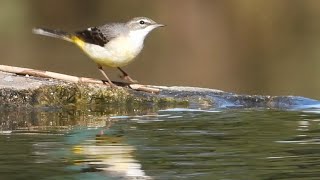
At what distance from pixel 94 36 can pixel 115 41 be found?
345 mm

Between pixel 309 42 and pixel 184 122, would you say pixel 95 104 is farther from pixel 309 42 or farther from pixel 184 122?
pixel 309 42

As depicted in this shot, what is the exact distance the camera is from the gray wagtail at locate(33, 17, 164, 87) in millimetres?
11578

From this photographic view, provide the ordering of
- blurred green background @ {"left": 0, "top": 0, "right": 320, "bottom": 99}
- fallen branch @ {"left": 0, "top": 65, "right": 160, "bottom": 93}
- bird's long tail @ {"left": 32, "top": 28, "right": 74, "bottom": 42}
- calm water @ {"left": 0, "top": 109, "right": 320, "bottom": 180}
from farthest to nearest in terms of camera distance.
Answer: blurred green background @ {"left": 0, "top": 0, "right": 320, "bottom": 99}, bird's long tail @ {"left": 32, "top": 28, "right": 74, "bottom": 42}, fallen branch @ {"left": 0, "top": 65, "right": 160, "bottom": 93}, calm water @ {"left": 0, "top": 109, "right": 320, "bottom": 180}

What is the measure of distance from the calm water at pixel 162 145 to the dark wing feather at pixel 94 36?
3.88ft

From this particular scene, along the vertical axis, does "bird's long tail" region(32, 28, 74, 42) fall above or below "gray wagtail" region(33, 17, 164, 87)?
above

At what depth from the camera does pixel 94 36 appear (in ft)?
39.1

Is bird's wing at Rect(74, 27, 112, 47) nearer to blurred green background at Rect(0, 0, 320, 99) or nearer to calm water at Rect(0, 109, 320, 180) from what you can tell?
calm water at Rect(0, 109, 320, 180)

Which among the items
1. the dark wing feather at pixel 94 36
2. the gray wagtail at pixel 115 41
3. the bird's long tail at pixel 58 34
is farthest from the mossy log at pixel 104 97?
the bird's long tail at pixel 58 34

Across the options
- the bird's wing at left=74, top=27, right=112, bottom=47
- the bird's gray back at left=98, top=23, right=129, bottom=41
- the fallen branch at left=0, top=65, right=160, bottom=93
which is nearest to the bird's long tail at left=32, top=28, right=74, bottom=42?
the bird's wing at left=74, top=27, right=112, bottom=47

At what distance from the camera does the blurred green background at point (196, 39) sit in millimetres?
18875

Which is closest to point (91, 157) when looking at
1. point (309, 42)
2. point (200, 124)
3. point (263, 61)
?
point (200, 124)

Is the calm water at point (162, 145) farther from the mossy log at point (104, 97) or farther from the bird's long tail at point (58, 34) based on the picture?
the bird's long tail at point (58, 34)

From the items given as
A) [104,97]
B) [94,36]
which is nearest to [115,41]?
[94,36]

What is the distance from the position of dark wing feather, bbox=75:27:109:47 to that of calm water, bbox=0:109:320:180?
118cm
